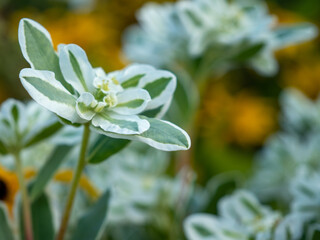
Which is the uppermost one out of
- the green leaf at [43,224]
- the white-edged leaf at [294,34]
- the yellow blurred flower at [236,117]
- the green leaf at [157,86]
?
the yellow blurred flower at [236,117]

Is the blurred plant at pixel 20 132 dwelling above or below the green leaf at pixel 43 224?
above

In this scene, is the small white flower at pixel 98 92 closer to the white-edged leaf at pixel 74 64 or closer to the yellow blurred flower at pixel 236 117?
the white-edged leaf at pixel 74 64

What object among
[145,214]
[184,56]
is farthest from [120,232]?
[184,56]

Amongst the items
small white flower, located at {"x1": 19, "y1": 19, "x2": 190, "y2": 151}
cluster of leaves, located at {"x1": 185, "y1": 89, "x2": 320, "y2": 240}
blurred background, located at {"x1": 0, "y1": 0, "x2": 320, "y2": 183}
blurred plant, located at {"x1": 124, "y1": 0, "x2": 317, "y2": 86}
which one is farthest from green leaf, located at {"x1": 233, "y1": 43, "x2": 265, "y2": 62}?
blurred background, located at {"x1": 0, "y1": 0, "x2": 320, "y2": 183}

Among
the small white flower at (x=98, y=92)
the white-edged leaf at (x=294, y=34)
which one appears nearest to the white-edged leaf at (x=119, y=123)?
the small white flower at (x=98, y=92)

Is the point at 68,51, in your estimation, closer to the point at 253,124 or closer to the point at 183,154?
the point at 183,154

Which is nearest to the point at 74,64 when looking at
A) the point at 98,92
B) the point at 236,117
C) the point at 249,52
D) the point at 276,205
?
the point at 98,92
